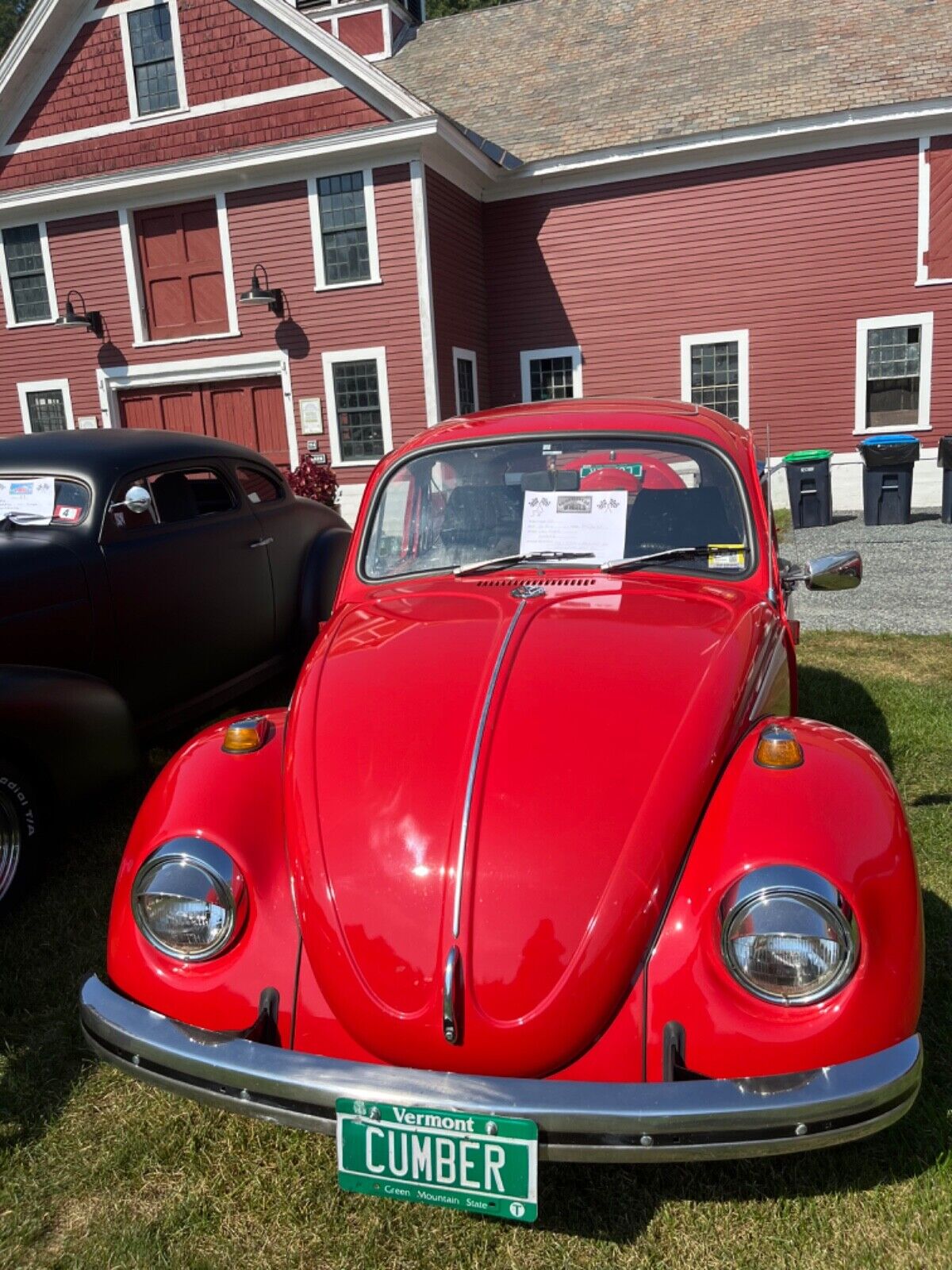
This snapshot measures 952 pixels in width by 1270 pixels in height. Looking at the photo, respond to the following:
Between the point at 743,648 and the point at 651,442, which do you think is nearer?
A: the point at 743,648

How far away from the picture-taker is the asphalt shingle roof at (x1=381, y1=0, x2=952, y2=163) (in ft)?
48.5

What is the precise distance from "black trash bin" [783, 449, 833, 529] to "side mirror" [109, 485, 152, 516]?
10.2 metres

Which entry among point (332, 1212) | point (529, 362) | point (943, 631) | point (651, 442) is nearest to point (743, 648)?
point (651, 442)

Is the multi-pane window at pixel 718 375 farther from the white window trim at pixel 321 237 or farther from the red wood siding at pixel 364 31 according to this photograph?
the red wood siding at pixel 364 31

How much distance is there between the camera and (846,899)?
191cm

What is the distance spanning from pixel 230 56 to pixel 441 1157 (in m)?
17.5

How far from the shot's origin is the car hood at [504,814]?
75.7 inches

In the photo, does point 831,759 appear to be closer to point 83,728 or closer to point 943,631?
point 83,728

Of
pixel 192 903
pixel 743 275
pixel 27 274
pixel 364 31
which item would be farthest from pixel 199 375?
pixel 192 903

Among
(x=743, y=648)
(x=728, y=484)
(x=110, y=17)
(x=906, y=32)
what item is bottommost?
(x=743, y=648)

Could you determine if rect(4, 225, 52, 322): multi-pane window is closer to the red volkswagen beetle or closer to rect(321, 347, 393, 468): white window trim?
rect(321, 347, 393, 468): white window trim

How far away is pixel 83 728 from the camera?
3.69 meters

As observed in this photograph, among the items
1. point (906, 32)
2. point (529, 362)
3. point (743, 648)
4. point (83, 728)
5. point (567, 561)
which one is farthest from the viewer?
point (529, 362)

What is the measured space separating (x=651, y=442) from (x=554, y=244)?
46.8ft
